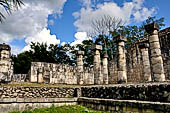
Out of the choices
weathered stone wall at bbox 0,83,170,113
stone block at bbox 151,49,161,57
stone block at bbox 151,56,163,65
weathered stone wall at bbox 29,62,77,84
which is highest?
stone block at bbox 151,49,161,57

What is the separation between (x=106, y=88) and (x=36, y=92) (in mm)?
3243

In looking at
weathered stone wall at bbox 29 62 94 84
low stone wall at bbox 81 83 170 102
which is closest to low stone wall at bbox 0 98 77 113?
low stone wall at bbox 81 83 170 102

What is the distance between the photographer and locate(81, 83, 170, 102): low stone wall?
150 inches

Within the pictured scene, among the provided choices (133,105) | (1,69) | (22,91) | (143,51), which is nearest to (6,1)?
(22,91)

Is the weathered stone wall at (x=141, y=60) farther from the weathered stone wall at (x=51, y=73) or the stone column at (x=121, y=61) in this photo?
the weathered stone wall at (x=51, y=73)

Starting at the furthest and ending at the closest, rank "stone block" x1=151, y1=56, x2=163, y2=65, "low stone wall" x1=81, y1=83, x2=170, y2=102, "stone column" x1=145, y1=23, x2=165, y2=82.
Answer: "stone block" x1=151, y1=56, x2=163, y2=65 → "stone column" x1=145, y1=23, x2=165, y2=82 → "low stone wall" x1=81, y1=83, x2=170, y2=102

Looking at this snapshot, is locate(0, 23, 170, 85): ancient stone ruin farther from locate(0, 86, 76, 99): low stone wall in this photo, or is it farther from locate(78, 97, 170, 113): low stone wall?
locate(78, 97, 170, 113): low stone wall

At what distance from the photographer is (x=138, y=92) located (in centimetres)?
448

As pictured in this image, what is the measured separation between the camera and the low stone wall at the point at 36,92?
636 cm

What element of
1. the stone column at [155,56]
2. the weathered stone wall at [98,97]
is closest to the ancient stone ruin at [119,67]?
the stone column at [155,56]

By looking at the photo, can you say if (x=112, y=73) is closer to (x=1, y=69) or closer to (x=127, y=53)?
(x=127, y=53)

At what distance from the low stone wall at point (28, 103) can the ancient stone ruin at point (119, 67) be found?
3431mm

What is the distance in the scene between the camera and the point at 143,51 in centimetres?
1052

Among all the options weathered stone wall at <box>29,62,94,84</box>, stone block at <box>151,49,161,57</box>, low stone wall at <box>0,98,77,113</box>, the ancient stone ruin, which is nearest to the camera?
low stone wall at <box>0,98,77,113</box>
